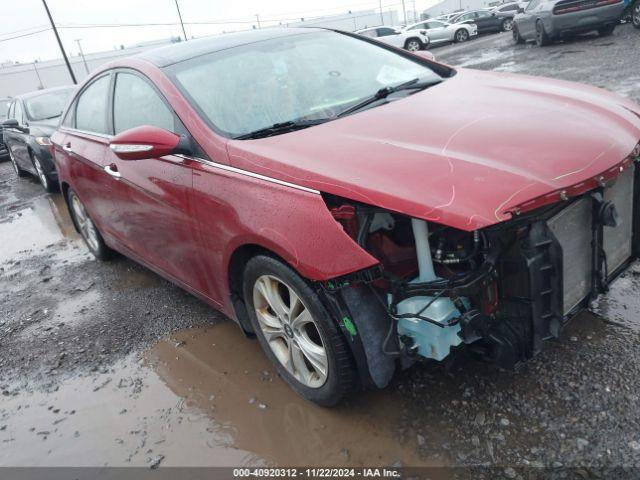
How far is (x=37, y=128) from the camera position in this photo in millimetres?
8148

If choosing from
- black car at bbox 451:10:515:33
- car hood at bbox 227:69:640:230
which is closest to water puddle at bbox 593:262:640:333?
car hood at bbox 227:69:640:230

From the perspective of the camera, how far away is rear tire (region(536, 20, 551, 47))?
13.4 m

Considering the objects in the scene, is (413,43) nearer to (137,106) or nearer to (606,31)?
(606,31)

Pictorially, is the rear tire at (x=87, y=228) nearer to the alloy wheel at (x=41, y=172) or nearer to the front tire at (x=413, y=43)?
the alloy wheel at (x=41, y=172)

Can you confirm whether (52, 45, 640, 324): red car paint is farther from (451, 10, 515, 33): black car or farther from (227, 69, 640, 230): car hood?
(451, 10, 515, 33): black car

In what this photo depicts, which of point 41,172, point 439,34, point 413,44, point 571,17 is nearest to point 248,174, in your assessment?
point 41,172

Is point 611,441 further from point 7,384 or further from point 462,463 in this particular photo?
point 7,384

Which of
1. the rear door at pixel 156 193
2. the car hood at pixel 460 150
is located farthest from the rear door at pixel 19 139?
the car hood at pixel 460 150

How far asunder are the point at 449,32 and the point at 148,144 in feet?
82.7


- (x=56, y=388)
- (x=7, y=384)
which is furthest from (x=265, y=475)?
(x=7, y=384)

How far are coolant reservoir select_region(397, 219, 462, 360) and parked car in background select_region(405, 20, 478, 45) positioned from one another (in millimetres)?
24791

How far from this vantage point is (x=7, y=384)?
3.24 metres

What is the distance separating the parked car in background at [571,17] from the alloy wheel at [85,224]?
39.3 feet

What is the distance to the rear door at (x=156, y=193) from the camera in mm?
2748
